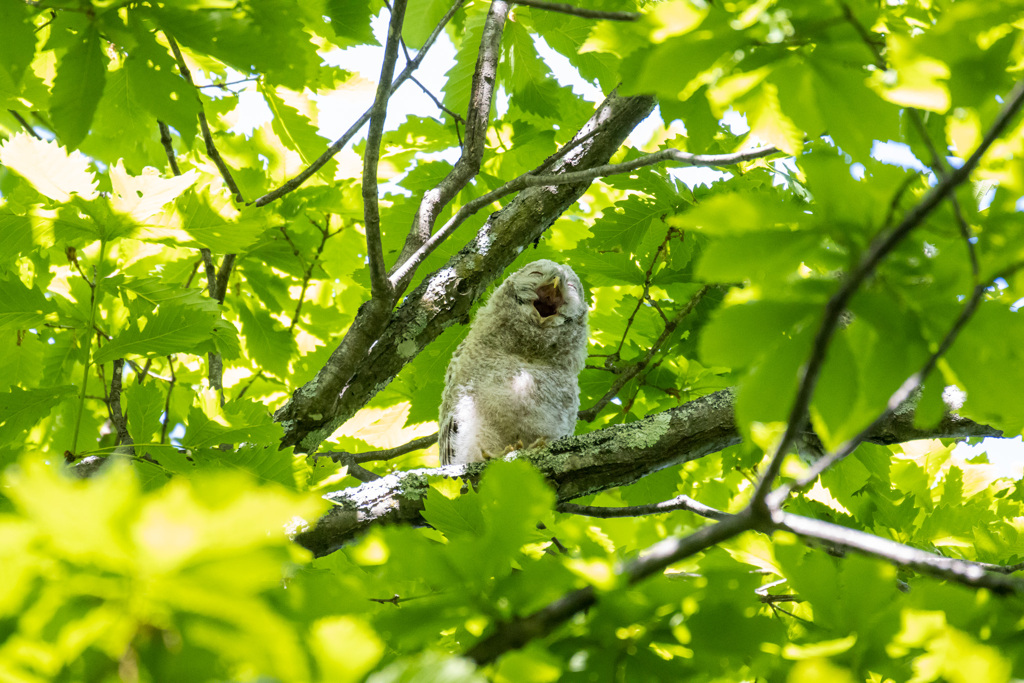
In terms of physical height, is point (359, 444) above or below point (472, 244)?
below

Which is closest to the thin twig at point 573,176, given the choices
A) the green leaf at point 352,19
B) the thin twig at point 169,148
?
the green leaf at point 352,19

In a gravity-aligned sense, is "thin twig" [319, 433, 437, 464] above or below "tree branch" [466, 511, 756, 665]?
below

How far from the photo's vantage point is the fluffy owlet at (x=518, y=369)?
398cm

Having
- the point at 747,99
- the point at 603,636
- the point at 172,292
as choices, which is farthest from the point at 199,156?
the point at 603,636

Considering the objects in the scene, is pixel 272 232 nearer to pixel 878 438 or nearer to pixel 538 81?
pixel 538 81

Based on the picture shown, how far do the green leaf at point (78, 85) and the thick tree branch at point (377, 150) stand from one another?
84cm

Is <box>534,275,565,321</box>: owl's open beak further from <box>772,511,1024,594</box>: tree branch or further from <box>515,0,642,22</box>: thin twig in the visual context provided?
<box>772,511,1024,594</box>: tree branch

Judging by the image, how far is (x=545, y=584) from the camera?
1.20 metres

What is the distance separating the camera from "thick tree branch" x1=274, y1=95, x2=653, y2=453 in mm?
3029

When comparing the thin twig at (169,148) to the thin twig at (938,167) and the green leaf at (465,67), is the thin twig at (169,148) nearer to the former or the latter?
the green leaf at (465,67)

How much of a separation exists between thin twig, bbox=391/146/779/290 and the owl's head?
1.42m

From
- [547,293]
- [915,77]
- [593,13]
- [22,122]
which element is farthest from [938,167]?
[22,122]

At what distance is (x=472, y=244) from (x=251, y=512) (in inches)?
108

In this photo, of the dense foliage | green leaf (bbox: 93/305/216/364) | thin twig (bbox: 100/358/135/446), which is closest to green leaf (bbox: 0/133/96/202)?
the dense foliage
